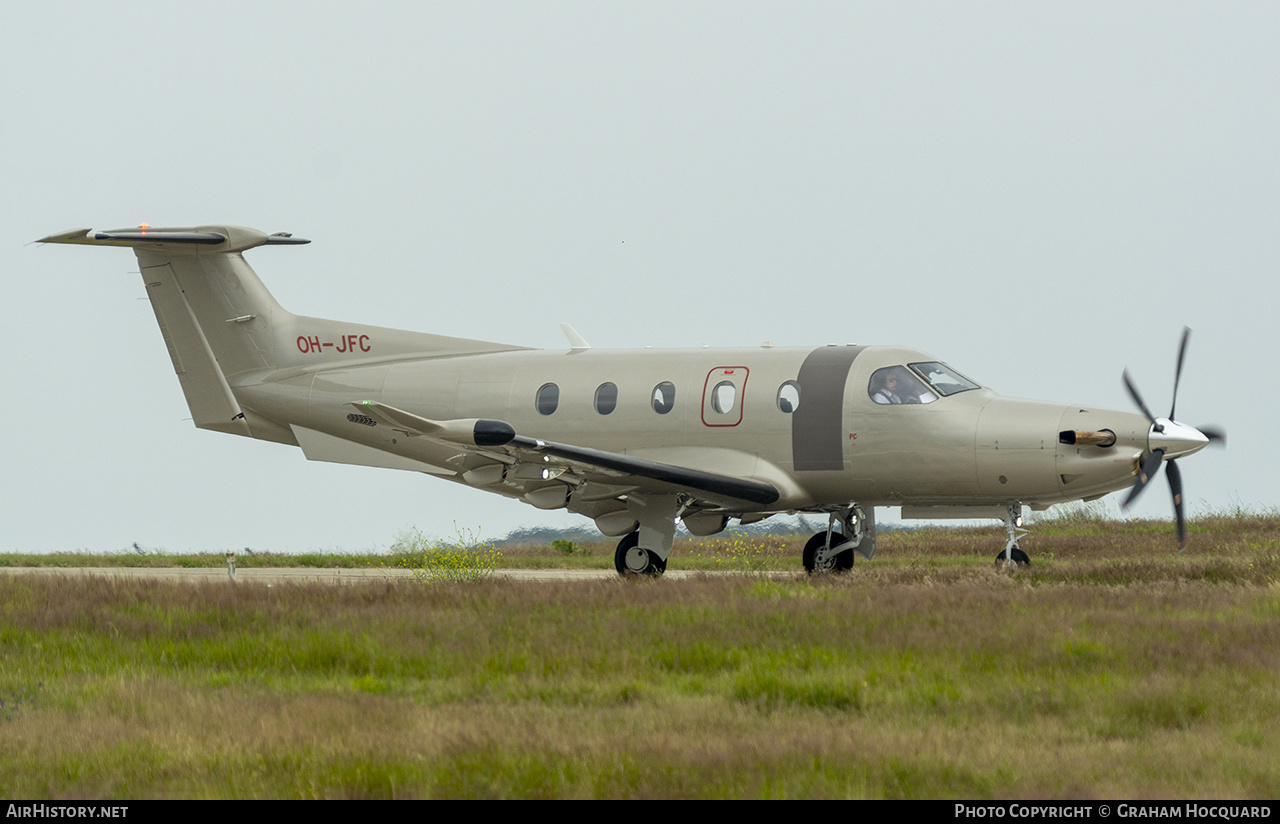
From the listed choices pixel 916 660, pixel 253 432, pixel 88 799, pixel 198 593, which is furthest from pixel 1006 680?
pixel 253 432

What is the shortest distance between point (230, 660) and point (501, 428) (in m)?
5.75

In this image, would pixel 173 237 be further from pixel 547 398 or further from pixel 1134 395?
pixel 1134 395

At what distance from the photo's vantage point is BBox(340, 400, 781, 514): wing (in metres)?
17.6

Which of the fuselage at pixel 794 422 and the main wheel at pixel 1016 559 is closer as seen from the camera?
the fuselage at pixel 794 422

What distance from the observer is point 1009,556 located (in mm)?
19375

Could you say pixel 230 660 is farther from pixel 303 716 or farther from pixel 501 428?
pixel 501 428

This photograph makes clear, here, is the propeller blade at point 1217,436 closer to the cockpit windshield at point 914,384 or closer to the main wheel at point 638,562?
the cockpit windshield at point 914,384

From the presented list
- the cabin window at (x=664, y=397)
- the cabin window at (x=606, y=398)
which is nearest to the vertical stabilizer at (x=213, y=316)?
the cabin window at (x=606, y=398)

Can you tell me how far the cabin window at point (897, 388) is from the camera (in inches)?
750

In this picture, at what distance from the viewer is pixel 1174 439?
58.2ft

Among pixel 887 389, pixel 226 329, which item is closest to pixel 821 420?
pixel 887 389

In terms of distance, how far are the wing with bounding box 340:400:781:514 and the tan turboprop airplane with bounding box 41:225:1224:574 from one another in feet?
0.13

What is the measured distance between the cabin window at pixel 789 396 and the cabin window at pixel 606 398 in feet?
9.41

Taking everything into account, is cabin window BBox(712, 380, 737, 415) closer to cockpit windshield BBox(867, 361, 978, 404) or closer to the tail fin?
cockpit windshield BBox(867, 361, 978, 404)
